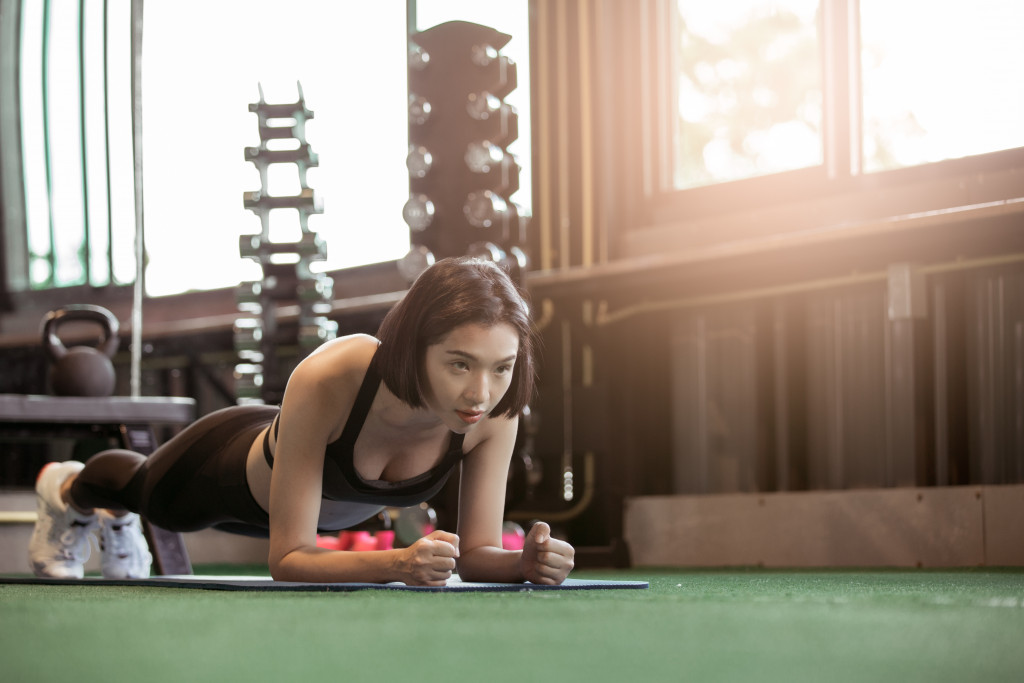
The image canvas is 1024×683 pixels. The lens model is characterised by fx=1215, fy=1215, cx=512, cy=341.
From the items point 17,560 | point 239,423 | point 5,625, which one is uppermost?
point 239,423

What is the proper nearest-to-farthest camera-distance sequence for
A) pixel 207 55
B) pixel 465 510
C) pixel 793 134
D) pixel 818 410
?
pixel 465 510, pixel 818 410, pixel 793 134, pixel 207 55

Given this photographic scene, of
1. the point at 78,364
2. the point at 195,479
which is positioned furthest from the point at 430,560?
the point at 78,364

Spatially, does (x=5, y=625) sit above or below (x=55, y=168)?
below

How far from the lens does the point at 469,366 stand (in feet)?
5.24

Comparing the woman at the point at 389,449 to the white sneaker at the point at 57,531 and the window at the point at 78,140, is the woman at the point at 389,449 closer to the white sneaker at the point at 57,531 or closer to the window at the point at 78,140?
the white sneaker at the point at 57,531

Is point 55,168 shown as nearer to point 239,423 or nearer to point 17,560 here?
point 17,560

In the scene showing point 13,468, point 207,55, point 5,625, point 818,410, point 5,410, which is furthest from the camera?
point 207,55

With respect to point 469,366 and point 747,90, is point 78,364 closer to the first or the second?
point 469,366

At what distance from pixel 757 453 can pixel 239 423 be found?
1702 mm

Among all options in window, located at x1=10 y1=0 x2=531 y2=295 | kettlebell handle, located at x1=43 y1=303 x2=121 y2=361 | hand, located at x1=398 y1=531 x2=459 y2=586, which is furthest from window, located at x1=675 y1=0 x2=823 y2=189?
hand, located at x1=398 y1=531 x2=459 y2=586

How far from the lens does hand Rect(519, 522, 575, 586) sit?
169 centimetres

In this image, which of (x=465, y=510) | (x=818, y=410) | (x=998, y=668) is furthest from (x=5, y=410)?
(x=998, y=668)

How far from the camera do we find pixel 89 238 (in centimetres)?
536

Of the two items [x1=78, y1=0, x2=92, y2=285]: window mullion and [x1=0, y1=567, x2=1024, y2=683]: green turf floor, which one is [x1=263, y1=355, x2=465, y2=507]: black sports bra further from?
[x1=78, y1=0, x2=92, y2=285]: window mullion
